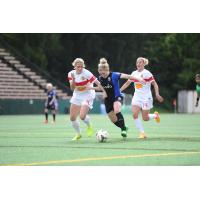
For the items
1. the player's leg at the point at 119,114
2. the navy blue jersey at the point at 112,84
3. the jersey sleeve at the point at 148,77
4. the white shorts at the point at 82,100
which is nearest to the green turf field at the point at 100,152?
the player's leg at the point at 119,114

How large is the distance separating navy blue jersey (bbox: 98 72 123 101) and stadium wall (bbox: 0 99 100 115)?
773 inches

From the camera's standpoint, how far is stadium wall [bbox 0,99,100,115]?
3341 cm

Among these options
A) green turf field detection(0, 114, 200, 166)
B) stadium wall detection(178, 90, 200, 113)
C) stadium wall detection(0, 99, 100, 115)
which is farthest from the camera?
stadium wall detection(0, 99, 100, 115)

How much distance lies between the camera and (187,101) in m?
34.1

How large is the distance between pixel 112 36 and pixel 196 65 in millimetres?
15076

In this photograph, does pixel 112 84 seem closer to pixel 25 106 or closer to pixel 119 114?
pixel 119 114

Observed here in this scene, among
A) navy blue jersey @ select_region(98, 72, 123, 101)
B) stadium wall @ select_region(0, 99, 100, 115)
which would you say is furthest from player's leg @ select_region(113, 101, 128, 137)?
stadium wall @ select_region(0, 99, 100, 115)

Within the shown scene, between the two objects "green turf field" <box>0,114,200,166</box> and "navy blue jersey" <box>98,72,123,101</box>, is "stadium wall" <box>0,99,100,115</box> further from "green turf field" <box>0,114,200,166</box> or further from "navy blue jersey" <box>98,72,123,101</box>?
"navy blue jersey" <box>98,72,123,101</box>

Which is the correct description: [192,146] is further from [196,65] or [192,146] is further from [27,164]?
[196,65]

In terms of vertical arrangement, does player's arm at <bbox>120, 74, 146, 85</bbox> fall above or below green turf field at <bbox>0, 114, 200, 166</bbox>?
above

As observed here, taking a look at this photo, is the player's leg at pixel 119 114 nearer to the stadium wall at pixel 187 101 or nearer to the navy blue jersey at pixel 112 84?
the navy blue jersey at pixel 112 84

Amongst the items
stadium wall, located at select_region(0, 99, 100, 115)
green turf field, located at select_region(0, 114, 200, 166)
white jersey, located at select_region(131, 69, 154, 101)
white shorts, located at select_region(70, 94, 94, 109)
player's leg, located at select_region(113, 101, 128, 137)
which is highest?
white jersey, located at select_region(131, 69, 154, 101)

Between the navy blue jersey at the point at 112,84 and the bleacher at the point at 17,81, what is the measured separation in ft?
58.6

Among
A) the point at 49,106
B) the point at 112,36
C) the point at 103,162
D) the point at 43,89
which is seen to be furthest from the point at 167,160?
the point at 112,36
